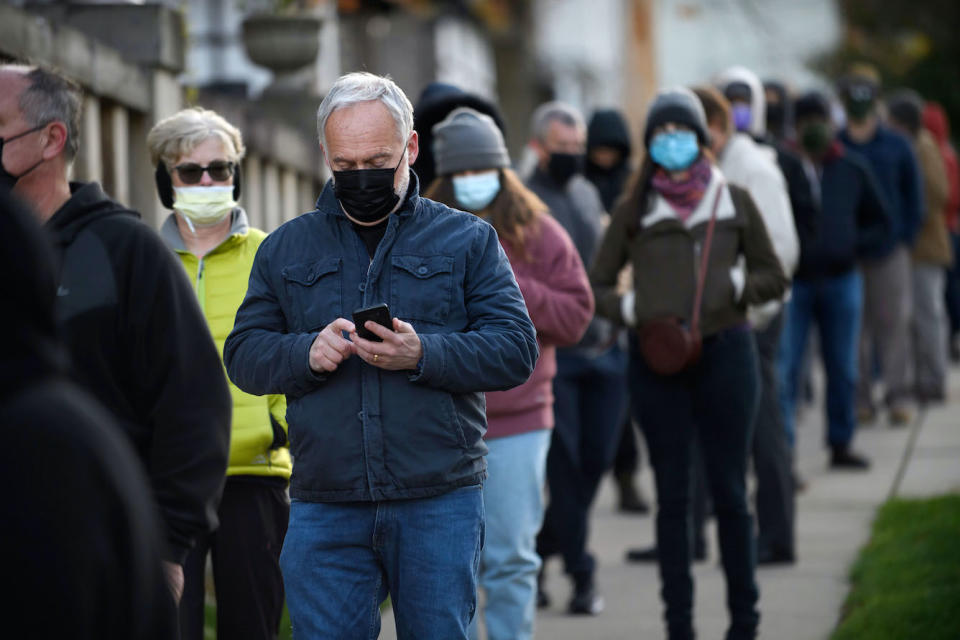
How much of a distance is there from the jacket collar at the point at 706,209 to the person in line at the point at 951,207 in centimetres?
670

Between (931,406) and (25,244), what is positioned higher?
(25,244)

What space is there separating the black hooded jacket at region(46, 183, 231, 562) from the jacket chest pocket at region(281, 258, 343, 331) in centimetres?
30

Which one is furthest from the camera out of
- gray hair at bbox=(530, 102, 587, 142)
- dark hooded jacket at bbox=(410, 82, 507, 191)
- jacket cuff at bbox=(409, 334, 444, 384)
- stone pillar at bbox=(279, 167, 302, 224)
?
stone pillar at bbox=(279, 167, 302, 224)

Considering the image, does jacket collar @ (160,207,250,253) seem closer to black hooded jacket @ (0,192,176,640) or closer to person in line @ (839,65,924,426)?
black hooded jacket @ (0,192,176,640)

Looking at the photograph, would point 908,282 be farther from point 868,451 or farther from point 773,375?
point 773,375

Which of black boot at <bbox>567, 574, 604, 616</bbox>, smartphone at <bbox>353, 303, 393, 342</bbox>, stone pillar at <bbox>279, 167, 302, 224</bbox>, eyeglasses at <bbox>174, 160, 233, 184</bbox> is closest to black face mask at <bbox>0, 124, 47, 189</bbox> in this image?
smartphone at <bbox>353, 303, 393, 342</bbox>

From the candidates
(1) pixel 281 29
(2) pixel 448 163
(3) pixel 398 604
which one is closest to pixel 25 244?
(3) pixel 398 604

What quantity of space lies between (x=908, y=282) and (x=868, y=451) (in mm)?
1327

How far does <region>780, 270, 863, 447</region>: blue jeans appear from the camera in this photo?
9.45 metres

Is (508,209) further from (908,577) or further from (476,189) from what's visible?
(908,577)

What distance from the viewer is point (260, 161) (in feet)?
26.1

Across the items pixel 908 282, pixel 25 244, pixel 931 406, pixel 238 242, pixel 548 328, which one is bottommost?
pixel 931 406

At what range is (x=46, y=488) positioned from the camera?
1.96 meters

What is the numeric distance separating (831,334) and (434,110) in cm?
401
